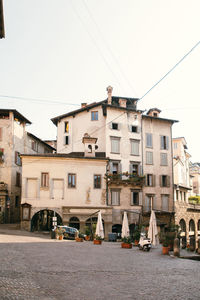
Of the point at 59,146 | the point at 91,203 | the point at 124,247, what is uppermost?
the point at 59,146

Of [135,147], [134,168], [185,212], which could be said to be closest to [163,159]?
[135,147]

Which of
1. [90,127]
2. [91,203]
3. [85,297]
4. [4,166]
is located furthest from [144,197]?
[85,297]

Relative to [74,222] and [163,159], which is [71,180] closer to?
[74,222]

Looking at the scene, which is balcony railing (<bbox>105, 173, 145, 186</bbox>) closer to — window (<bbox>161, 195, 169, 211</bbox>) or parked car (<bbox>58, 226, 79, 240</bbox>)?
window (<bbox>161, 195, 169, 211</bbox>)

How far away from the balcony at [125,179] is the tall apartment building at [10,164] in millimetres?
11584

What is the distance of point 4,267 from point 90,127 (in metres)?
33.5

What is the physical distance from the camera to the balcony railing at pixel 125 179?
38062 millimetres

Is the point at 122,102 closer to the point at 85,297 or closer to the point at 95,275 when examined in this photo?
the point at 95,275

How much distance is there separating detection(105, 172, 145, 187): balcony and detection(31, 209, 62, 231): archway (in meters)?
7.09

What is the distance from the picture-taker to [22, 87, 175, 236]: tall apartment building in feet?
126

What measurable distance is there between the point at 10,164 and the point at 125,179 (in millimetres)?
13980

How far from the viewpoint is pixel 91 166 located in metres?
37.4

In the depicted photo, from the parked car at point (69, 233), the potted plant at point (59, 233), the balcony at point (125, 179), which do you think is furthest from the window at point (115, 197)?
the potted plant at point (59, 233)

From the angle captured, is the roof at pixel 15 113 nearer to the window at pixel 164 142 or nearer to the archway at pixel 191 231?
the window at pixel 164 142
